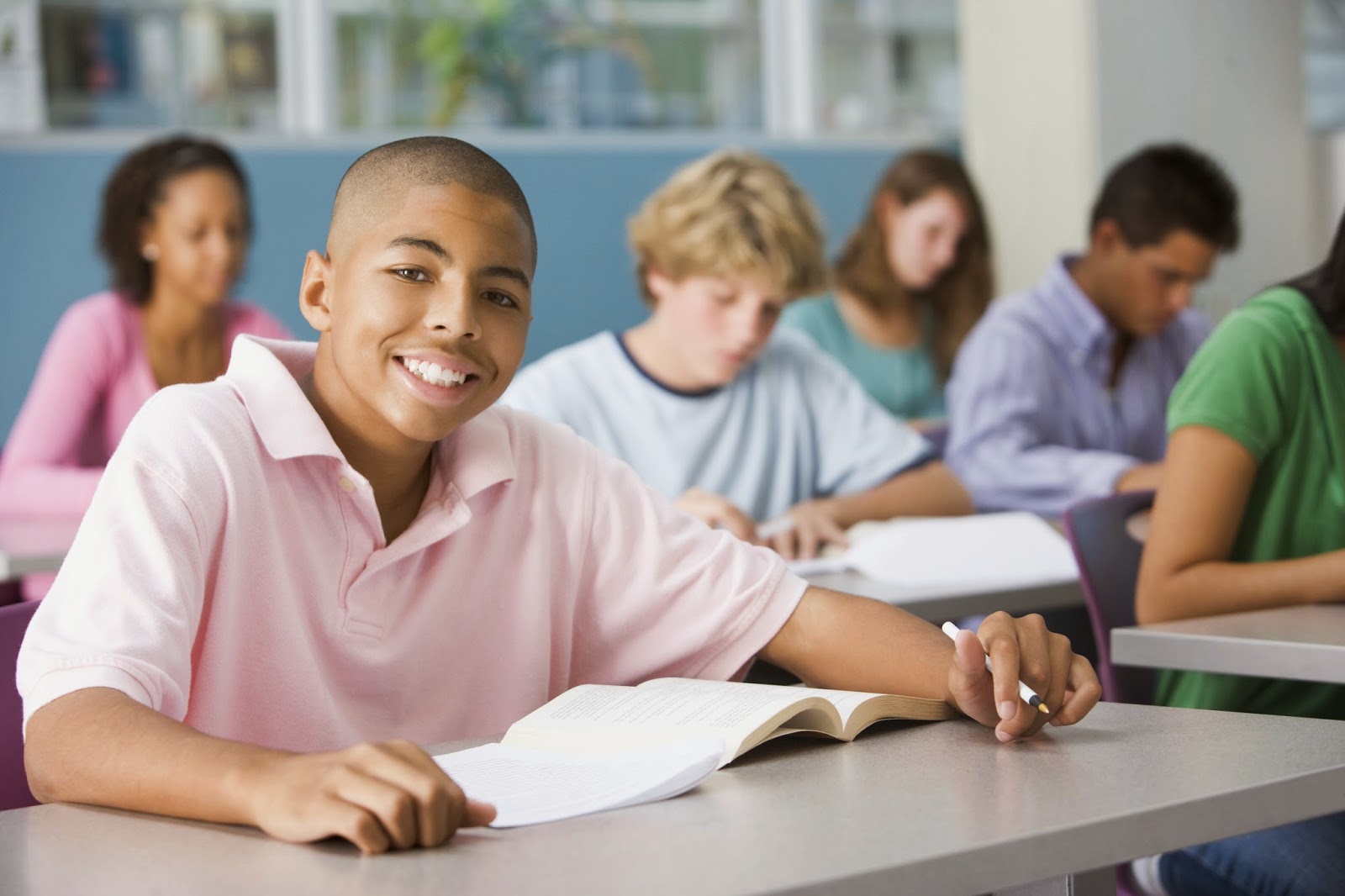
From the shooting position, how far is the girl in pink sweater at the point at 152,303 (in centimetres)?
319

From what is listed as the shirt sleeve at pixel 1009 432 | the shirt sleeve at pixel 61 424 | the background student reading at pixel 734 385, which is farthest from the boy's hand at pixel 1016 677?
the shirt sleeve at pixel 61 424

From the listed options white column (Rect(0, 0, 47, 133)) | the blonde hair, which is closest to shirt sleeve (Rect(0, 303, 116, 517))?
white column (Rect(0, 0, 47, 133))

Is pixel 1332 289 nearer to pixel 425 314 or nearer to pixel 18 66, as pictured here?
pixel 425 314

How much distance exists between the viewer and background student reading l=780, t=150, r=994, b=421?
411 cm

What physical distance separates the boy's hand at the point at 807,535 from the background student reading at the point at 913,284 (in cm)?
162

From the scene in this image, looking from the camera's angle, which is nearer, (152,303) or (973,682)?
(973,682)

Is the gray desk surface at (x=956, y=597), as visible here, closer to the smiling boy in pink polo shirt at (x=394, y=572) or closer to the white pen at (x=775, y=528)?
the white pen at (x=775, y=528)

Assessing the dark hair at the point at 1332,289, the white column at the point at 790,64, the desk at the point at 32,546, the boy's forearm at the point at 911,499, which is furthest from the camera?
the white column at the point at 790,64

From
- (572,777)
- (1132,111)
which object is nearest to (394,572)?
(572,777)

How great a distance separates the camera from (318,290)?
1.35m

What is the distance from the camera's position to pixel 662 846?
2.74 feet

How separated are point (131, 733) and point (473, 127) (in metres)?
3.99

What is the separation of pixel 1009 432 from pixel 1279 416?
1375 mm

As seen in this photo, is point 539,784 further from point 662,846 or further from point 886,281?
point 886,281
